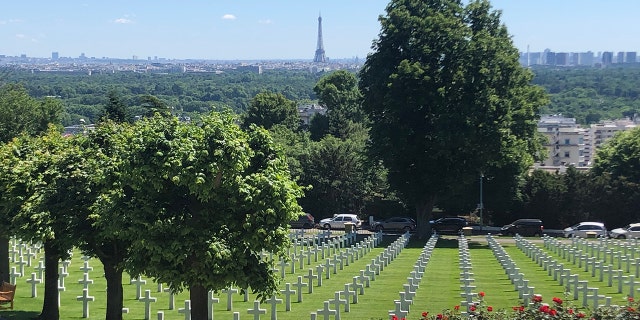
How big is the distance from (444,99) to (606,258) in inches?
625

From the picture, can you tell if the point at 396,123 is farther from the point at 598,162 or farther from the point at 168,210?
the point at 168,210

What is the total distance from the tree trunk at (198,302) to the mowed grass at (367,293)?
4261mm

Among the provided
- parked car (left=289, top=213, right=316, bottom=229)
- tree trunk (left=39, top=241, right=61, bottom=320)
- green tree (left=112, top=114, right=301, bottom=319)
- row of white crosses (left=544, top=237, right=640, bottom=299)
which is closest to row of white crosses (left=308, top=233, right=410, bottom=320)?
green tree (left=112, top=114, right=301, bottom=319)

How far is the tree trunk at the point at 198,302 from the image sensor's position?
1869 cm

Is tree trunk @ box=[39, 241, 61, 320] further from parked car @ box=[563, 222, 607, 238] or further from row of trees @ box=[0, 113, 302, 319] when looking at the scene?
parked car @ box=[563, 222, 607, 238]

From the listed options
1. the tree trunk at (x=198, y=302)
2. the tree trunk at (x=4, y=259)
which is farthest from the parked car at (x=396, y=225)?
the tree trunk at (x=198, y=302)

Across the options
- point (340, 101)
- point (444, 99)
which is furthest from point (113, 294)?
point (340, 101)

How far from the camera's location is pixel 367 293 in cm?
2666

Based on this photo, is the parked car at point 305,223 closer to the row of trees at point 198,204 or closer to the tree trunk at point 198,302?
the row of trees at point 198,204

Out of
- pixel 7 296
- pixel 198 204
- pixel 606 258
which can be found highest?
pixel 198 204

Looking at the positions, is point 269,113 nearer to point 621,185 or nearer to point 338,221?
point 338,221

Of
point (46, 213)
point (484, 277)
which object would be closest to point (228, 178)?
point (46, 213)

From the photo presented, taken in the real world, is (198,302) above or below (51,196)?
below

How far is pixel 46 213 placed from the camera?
2070 centimetres
